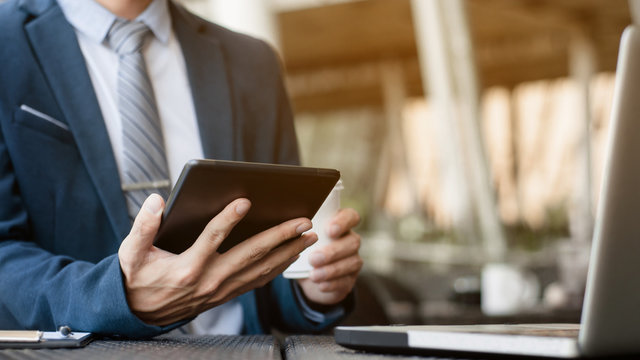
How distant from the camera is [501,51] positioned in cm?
1670

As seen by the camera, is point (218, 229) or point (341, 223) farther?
point (341, 223)

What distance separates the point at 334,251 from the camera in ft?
3.97

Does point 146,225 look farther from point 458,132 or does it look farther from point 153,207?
point 458,132

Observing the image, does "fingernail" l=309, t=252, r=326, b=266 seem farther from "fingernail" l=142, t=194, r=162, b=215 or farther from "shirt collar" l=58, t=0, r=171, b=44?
"shirt collar" l=58, t=0, r=171, b=44

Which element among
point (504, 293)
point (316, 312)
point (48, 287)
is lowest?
point (504, 293)

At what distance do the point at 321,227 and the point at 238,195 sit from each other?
11.4 inches

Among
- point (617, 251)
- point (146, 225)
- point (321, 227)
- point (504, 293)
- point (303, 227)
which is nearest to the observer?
point (617, 251)

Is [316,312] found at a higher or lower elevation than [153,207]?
lower

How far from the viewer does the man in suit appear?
970mm

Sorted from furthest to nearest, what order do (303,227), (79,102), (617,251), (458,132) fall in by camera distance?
(458,132) → (79,102) → (303,227) → (617,251)

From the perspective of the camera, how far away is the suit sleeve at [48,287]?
0.97 m

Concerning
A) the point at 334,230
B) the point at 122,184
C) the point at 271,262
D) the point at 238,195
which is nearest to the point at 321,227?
the point at 334,230

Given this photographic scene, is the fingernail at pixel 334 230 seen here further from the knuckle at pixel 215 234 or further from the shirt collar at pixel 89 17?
the shirt collar at pixel 89 17

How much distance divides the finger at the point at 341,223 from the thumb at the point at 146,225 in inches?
13.9
